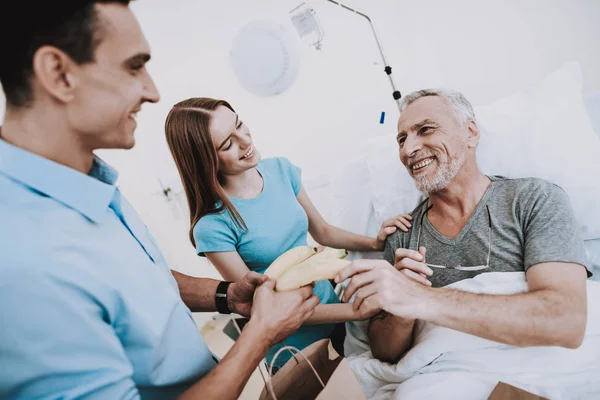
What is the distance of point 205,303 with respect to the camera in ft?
3.77

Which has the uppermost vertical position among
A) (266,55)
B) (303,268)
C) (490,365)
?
(266,55)

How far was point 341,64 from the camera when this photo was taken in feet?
6.50

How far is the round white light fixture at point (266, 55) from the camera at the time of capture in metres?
1.91

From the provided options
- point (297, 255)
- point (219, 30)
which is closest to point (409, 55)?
point (219, 30)

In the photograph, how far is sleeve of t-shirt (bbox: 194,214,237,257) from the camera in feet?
3.85

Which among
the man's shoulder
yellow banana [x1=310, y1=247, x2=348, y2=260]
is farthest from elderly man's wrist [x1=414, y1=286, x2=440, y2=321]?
the man's shoulder

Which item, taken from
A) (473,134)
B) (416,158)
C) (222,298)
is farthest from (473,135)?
(222,298)

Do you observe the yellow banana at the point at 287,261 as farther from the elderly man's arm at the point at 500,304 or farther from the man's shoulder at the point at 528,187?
the man's shoulder at the point at 528,187

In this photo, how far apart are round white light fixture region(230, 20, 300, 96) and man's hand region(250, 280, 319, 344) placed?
4.91ft

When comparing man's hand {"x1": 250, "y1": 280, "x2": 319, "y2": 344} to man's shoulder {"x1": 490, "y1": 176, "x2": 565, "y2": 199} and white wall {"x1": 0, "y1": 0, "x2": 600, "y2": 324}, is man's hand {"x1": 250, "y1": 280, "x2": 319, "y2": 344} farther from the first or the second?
white wall {"x1": 0, "y1": 0, "x2": 600, "y2": 324}

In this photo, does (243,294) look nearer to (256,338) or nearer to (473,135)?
(256,338)

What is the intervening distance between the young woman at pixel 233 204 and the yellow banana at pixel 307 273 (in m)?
0.30

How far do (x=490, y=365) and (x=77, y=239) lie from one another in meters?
1.14

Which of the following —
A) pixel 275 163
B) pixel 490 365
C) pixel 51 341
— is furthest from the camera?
pixel 275 163
